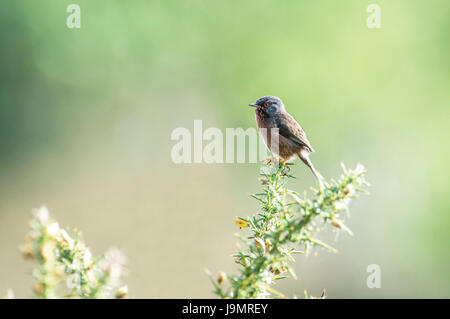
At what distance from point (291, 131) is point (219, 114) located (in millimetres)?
7258

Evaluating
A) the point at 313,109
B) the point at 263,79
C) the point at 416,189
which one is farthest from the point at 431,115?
the point at 263,79

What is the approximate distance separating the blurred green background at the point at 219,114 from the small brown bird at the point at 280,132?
3.96m

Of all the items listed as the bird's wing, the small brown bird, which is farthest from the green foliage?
the bird's wing

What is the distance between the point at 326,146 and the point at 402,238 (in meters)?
3.05

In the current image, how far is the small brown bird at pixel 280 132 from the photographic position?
6289 millimetres

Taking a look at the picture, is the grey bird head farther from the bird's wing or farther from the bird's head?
the bird's wing

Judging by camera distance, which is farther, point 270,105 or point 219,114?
point 219,114

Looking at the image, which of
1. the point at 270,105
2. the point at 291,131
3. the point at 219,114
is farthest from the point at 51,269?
the point at 219,114

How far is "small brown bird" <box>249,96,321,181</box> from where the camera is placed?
20.6ft

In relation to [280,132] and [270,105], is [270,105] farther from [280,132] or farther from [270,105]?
[280,132]

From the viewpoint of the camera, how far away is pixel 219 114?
44.6 ft

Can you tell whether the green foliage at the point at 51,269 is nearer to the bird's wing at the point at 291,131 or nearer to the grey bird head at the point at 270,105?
the bird's wing at the point at 291,131
